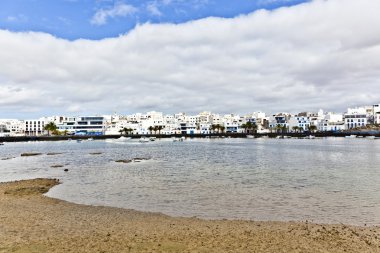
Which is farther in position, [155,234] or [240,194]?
[240,194]

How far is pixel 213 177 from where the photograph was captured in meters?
42.6

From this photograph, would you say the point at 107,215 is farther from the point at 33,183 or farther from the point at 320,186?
the point at 320,186

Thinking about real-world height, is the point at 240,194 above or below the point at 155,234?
below

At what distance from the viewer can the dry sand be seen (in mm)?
14445

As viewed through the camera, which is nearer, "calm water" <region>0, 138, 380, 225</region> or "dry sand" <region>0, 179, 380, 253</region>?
"dry sand" <region>0, 179, 380, 253</region>

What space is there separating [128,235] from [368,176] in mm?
35230

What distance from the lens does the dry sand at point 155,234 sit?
47.4ft

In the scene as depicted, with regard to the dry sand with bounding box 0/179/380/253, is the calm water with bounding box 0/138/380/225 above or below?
below

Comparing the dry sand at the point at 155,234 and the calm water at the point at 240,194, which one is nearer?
the dry sand at the point at 155,234

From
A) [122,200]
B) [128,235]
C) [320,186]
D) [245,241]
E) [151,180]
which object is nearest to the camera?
[245,241]

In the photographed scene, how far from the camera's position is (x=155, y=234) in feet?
54.9

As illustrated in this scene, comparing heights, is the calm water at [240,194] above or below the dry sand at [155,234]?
below

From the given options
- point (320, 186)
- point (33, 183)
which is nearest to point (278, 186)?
point (320, 186)

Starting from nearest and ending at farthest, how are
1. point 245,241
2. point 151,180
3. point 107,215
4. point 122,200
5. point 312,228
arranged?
point 245,241
point 312,228
point 107,215
point 122,200
point 151,180
